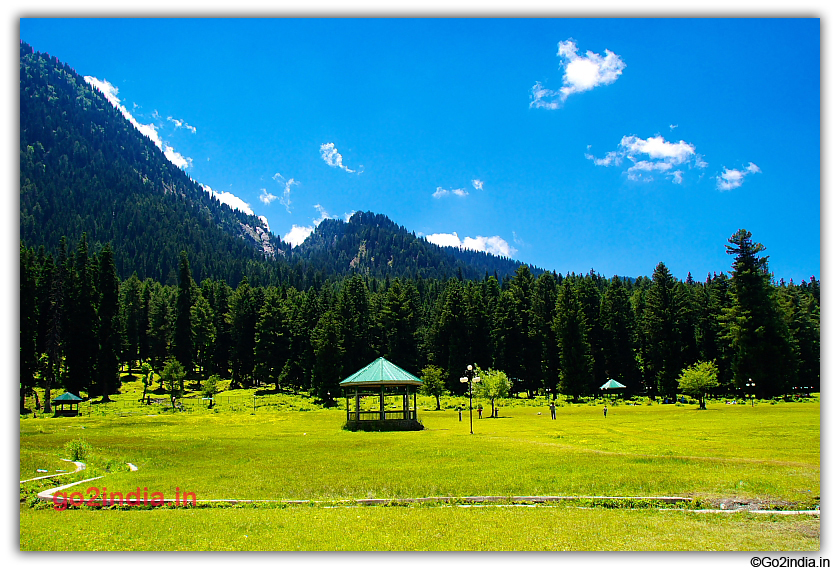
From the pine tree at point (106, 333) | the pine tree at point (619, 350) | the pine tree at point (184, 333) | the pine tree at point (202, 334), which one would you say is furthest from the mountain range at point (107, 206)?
the pine tree at point (106, 333)

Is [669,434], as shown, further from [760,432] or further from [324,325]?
[324,325]

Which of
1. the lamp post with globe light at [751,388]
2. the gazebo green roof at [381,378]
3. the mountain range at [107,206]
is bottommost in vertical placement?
the lamp post with globe light at [751,388]

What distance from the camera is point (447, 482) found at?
12922 mm

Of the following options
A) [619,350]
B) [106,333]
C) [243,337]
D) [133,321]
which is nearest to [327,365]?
[106,333]

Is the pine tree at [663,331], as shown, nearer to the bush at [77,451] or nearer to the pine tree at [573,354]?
the pine tree at [573,354]

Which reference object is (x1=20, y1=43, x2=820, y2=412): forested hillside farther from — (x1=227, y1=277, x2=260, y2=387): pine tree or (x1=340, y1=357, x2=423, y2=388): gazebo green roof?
(x1=340, y1=357, x2=423, y2=388): gazebo green roof

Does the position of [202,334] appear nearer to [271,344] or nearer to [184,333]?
[184,333]

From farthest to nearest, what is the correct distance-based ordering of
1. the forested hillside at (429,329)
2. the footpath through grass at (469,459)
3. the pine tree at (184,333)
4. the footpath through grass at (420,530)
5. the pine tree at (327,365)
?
the pine tree at (184,333), the pine tree at (327,365), the forested hillside at (429,329), the footpath through grass at (469,459), the footpath through grass at (420,530)

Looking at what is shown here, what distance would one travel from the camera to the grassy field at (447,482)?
29.6ft

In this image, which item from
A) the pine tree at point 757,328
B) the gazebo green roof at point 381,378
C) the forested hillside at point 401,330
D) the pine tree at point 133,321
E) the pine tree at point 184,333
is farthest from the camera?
the pine tree at point 133,321

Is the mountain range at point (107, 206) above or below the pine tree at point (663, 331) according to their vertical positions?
above

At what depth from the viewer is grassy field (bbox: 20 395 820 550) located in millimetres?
9008

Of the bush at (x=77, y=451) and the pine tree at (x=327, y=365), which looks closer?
the bush at (x=77, y=451)
